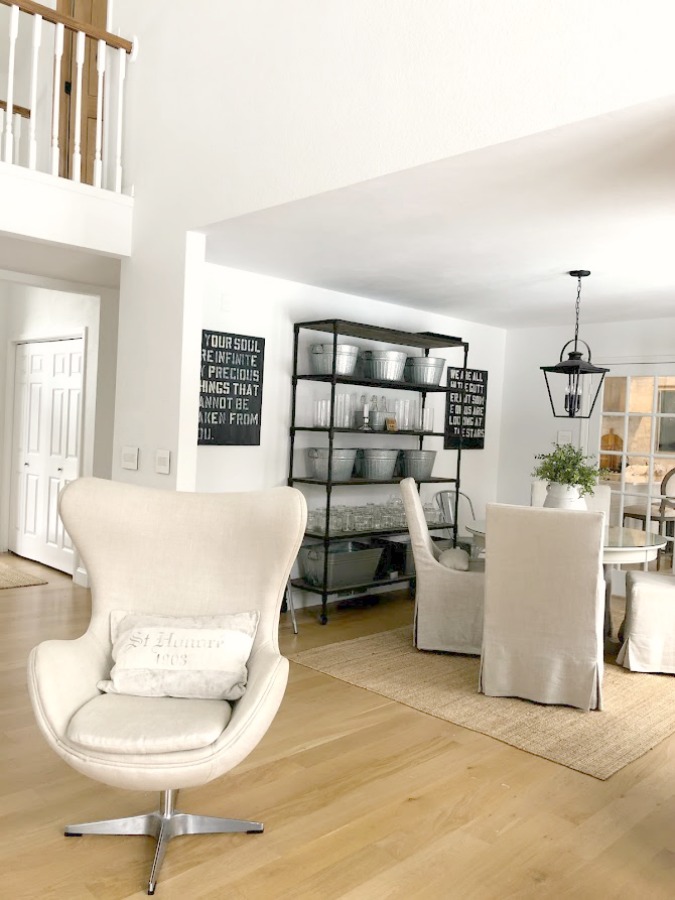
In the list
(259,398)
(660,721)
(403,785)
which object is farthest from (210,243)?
(660,721)

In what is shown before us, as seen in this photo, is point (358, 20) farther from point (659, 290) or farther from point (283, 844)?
point (283, 844)

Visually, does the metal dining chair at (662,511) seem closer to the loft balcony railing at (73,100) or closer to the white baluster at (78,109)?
the loft balcony railing at (73,100)

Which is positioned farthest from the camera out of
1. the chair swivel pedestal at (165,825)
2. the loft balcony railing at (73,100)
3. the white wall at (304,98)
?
the loft balcony railing at (73,100)

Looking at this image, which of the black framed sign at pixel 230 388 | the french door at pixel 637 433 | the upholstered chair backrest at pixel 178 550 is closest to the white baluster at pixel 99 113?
Answer: the black framed sign at pixel 230 388

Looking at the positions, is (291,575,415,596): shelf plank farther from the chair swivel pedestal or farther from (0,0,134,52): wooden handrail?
(0,0,134,52): wooden handrail

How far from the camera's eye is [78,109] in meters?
4.25

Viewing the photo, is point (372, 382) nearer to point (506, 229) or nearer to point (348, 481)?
point (348, 481)

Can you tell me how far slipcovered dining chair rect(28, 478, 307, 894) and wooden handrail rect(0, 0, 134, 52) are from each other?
2733 millimetres

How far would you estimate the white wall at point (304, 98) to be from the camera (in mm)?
2494

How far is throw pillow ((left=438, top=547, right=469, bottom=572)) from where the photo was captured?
446 centimetres

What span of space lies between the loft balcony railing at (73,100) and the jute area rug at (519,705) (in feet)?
9.90

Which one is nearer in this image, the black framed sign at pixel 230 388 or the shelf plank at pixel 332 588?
the black framed sign at pixel 230 388

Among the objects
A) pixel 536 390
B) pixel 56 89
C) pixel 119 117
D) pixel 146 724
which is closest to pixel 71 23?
pixel 56 89

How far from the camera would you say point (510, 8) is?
2646mm
